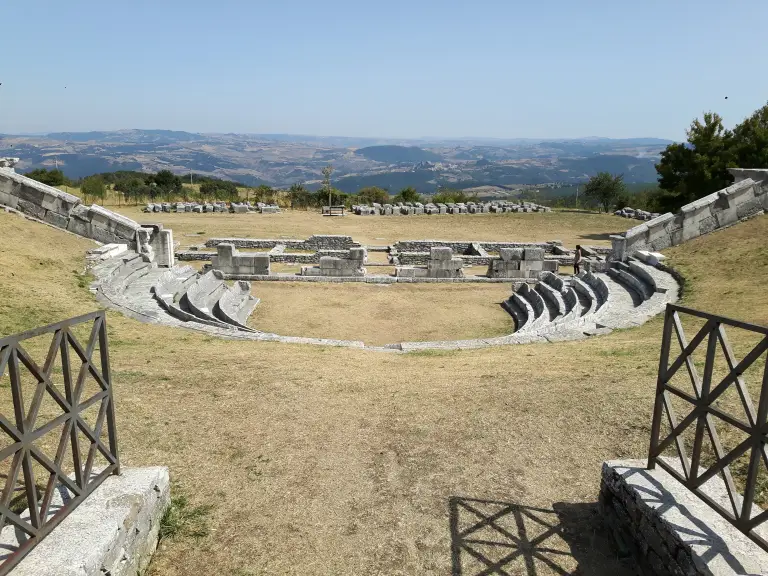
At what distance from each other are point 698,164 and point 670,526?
27.7 m

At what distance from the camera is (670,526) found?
3.79m

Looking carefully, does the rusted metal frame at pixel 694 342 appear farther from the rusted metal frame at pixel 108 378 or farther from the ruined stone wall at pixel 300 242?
the ruined stone wall at pixel 300 242

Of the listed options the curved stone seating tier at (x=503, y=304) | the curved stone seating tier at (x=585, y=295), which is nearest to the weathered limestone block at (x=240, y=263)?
the curved stone seating tier at (x=503, y=304)

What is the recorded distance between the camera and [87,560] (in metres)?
3.29

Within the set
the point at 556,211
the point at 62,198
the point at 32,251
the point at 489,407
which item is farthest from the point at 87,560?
the point at 556,211

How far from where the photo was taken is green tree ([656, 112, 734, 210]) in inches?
1029

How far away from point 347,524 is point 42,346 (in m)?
6.20

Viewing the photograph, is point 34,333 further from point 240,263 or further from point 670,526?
point 240,263

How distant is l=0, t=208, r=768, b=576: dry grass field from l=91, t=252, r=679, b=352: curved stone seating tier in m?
1.11

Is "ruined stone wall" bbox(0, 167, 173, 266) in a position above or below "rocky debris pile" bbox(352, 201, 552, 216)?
above

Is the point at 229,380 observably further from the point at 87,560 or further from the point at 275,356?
the point at 87,560

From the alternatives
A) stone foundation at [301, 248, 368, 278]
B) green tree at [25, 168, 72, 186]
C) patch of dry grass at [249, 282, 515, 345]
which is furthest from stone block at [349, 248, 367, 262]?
green tree at [25, 168, 72, 186]

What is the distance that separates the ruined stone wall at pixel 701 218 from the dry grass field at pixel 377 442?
7.96 metres

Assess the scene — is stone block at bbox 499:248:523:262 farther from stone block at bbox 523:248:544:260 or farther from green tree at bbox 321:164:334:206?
green tree at bbox 321:164:334:206
